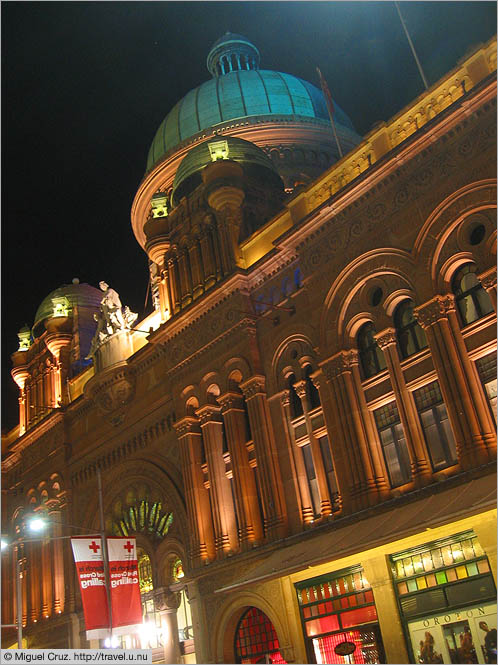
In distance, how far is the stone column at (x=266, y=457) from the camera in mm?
27000

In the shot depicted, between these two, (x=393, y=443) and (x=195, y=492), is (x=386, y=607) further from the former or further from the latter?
(x=195, y=492)

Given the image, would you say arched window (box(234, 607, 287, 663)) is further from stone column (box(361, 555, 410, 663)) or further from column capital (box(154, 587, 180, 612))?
column capital (box(154, 587, 180, 612))

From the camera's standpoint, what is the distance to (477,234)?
75.2ft

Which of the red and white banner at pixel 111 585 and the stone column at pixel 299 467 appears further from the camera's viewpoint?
the stone column at pixel 299 467

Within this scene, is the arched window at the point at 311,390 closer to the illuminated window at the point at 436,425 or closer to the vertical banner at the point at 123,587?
the illuminated window at the point at 436,425

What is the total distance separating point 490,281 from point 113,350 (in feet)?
73.7

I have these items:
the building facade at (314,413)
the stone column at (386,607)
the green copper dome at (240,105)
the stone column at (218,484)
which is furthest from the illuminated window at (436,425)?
the green copper dome at (240,105)

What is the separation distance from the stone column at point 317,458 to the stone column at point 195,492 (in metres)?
6.21

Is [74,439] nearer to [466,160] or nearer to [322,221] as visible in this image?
[322,221]

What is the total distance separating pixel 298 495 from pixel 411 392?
5.99m

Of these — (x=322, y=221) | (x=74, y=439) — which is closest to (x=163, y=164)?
(x=74, y=439)

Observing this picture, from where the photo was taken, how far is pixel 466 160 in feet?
75.9

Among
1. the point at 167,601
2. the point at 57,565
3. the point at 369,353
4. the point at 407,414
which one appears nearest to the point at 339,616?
the point at 407,414

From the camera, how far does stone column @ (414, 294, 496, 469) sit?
69.9ft
